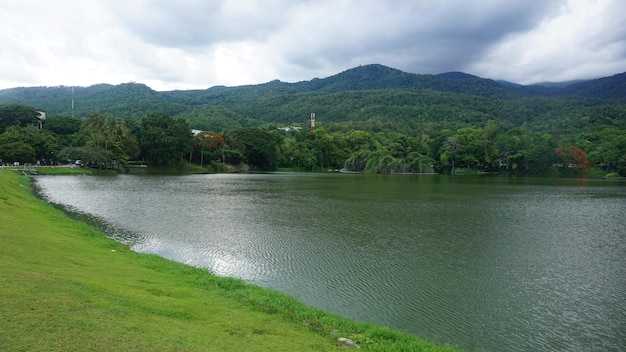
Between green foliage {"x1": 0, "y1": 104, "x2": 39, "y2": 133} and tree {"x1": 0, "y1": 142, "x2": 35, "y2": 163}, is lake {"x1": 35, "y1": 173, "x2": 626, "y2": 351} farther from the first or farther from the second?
green foliage {"x1": 0, "y1": 104, "x2": 39, "y2": 133}

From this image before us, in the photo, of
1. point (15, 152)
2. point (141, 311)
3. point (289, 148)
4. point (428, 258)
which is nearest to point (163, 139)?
point (15, 152)

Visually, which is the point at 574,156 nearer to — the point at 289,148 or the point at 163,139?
the point at 289,148

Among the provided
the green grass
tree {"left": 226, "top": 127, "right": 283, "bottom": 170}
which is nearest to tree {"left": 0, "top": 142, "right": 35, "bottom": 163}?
tree {"left": 226, "top": 127, "right": 283, "bottom": 170}

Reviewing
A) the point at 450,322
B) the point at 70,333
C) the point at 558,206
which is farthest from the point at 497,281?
the point at 558,206

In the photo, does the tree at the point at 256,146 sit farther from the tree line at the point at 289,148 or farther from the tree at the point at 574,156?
the tree at the point at 574,156

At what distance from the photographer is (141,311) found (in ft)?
25.7

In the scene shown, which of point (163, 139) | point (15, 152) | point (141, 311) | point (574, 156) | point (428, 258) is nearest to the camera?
point (141, 311)

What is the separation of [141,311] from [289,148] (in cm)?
12076

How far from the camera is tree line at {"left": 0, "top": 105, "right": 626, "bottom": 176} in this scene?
83000 mm

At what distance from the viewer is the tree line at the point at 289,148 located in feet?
272

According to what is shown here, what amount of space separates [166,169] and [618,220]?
90.1m

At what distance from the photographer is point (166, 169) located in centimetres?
9512

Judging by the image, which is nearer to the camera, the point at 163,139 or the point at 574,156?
the point at 163,139

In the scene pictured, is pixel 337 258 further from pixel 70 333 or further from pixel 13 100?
pixel 13 100
